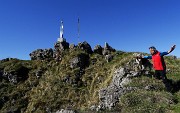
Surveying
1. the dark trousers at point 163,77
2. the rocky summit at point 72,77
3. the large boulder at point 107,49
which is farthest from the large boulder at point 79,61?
the dark trousers at point 163,77

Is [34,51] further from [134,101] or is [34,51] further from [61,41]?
[134,101]

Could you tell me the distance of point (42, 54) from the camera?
5388 centimetres

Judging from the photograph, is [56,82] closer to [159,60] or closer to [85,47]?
[85,47]

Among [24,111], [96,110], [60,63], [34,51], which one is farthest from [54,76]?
[96,110]

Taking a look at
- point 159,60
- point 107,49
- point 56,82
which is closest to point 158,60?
point 159,60

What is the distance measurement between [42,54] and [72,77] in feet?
39.4

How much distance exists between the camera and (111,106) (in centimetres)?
2002

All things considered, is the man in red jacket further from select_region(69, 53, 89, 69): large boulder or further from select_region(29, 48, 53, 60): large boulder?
select_region(29, 48, 53, 60): large boulder

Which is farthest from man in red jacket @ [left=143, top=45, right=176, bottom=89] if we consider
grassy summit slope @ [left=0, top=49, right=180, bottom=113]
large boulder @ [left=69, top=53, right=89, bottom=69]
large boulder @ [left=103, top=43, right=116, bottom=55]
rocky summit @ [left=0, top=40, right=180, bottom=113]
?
large boulder @ [left=103, top=43, right=116, bottom=55]

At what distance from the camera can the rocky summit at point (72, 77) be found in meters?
24.5

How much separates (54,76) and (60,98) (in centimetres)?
640

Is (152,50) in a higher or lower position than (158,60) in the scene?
higher

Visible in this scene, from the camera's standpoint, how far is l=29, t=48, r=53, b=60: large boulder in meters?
53.6

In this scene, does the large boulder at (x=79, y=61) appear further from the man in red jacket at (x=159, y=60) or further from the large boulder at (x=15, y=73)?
the man in red jacket at (x=159, y=60)
